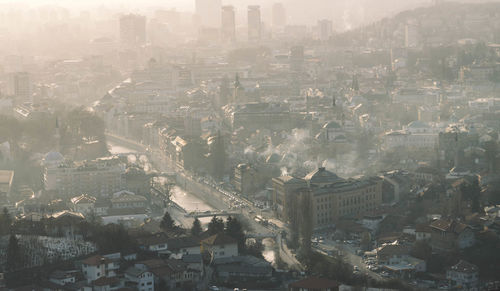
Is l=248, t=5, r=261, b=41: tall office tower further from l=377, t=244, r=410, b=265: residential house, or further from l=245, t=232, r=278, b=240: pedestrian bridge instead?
l=377, t=244, r=410, b=265: residential house

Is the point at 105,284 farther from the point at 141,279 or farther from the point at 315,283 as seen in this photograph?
the point at 315,283

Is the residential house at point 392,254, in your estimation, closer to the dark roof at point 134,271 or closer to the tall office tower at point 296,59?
the dark roof at point 134,271

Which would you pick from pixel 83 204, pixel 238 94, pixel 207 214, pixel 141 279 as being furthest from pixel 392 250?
pixel 238 94

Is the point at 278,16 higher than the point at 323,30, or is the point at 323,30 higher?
the point at 278,16

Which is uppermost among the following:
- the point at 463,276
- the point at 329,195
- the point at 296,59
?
the point at 296,59

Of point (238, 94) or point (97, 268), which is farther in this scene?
point (238, 94)

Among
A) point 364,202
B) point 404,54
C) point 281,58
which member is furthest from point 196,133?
point 281,58

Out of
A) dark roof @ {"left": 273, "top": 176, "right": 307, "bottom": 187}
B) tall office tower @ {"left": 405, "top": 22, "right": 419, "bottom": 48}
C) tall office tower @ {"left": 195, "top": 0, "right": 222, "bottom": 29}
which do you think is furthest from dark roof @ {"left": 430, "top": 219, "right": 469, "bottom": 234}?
tall office tower @ {"left": 195, "top": 0, "right": 222, "bottom": 29}

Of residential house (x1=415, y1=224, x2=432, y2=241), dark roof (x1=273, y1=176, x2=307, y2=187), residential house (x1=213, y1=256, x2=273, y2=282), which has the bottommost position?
residential house (x1=213, y1=256, x2=273, y2=282)
